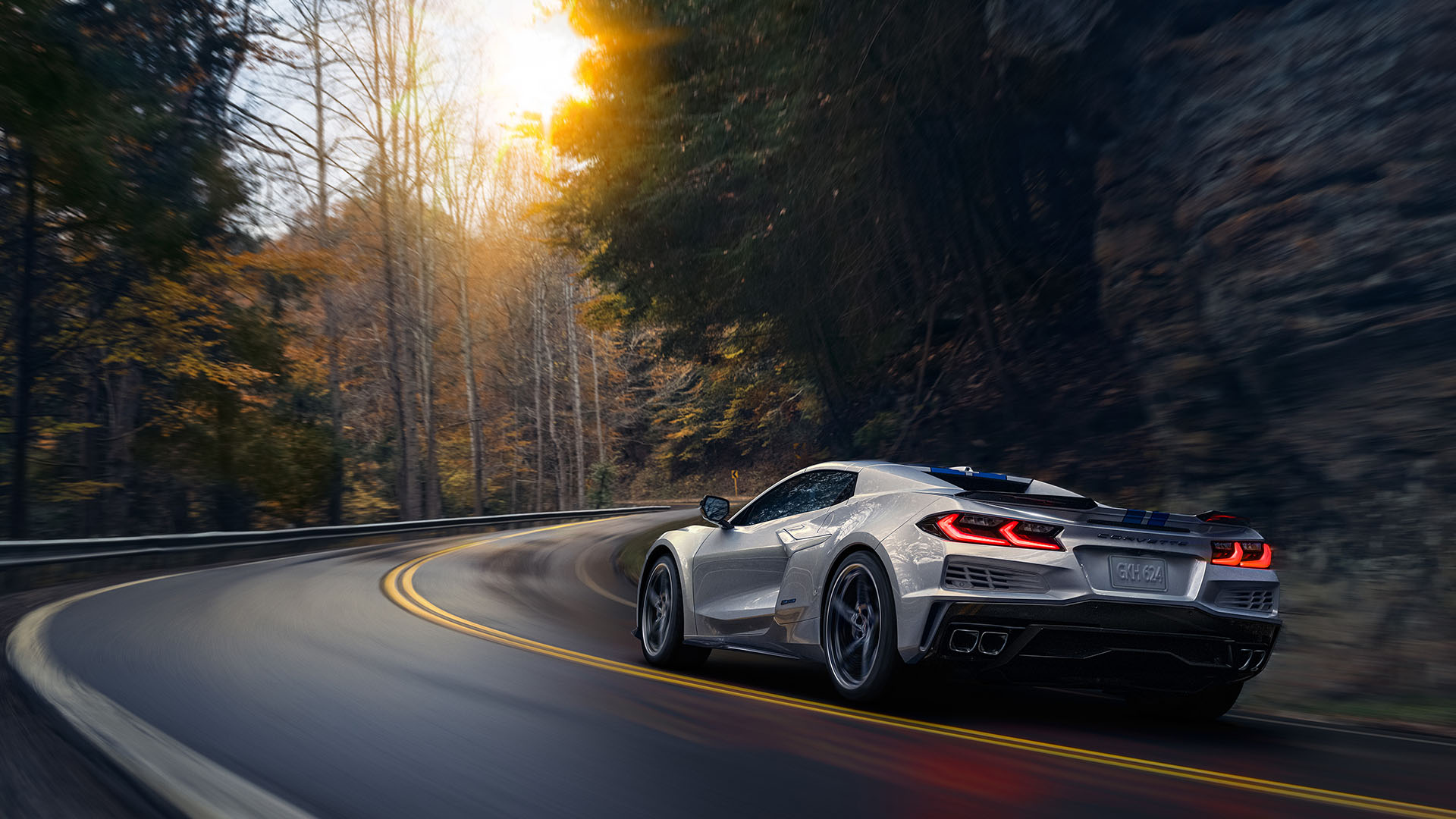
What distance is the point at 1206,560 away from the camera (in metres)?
5.36

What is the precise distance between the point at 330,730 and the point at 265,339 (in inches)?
900

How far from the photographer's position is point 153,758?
4273 millimetres

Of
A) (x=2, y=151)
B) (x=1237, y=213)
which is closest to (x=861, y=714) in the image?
(x=1237, y=213)

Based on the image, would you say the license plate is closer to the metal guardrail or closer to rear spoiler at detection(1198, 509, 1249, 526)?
rear spoiler at detection(1198, 509, 1249, 526)

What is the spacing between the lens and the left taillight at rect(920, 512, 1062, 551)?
5.20 m

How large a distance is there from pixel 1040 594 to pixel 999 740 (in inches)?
27.1

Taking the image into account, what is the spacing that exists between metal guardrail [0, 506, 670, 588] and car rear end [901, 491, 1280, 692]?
12823 mm

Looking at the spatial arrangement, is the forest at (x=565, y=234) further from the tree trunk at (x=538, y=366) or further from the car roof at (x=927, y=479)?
the tree trunk at (x=538, y=366)

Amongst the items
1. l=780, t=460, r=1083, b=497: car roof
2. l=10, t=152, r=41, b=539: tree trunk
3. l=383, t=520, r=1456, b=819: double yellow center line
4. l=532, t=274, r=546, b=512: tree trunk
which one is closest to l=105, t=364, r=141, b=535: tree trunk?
l=10, t=152, r=41, b=539: tree trunk

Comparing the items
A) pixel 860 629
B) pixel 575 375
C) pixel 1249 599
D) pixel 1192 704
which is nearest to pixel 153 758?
pixel 860 629

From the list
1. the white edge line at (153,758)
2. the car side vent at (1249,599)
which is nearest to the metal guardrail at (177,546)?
the white edge line at (153,758)

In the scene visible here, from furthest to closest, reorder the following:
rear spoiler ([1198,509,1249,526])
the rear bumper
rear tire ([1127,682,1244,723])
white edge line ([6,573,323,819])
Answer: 1. rear tire ([1127,682,1244,723])
2. rear spoiler ([1198,509,1249,526])
3. the rear bumper
4. white edge line ([6,573,323,819])

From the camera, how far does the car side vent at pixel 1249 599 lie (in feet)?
17.4

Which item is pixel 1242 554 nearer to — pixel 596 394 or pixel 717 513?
pixel 717 513
